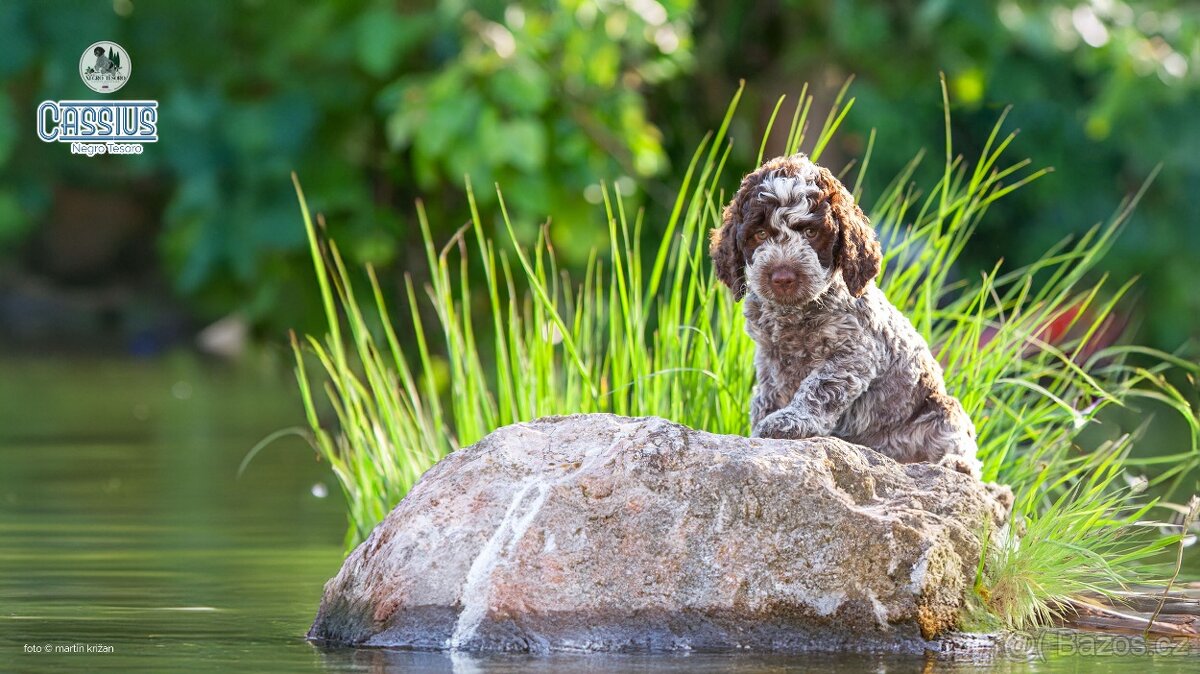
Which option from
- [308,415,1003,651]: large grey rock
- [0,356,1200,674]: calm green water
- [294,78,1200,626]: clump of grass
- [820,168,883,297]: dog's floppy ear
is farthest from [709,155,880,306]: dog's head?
[0,356,1200,674]: calm green water

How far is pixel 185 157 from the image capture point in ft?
45.4

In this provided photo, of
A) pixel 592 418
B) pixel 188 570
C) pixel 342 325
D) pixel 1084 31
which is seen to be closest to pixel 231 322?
pixel 342 325

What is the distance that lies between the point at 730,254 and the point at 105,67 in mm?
6703

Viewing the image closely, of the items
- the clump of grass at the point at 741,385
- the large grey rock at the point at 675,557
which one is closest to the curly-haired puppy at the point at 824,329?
the large grey rock at the point at 675,557

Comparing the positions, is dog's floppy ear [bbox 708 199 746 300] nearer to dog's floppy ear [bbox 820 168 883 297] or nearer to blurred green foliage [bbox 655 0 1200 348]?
dog's floppy ear [bbox 820 168 883 297]

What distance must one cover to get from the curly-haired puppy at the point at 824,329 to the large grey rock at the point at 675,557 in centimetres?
20

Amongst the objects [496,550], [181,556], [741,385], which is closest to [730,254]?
[496,550]

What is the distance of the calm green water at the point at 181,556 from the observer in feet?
19.2

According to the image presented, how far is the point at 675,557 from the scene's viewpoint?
6.02 metres

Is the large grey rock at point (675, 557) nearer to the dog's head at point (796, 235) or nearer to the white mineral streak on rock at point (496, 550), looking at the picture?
the white mineral streak on rock at point (496, 550)

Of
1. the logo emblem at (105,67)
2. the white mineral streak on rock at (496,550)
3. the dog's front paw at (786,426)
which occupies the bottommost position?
the white mineral streak on rock at (496,550)

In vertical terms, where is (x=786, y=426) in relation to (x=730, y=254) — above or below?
below

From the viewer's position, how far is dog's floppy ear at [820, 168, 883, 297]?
605 centimetres

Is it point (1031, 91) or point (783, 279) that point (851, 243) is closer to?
point (783, 279)
